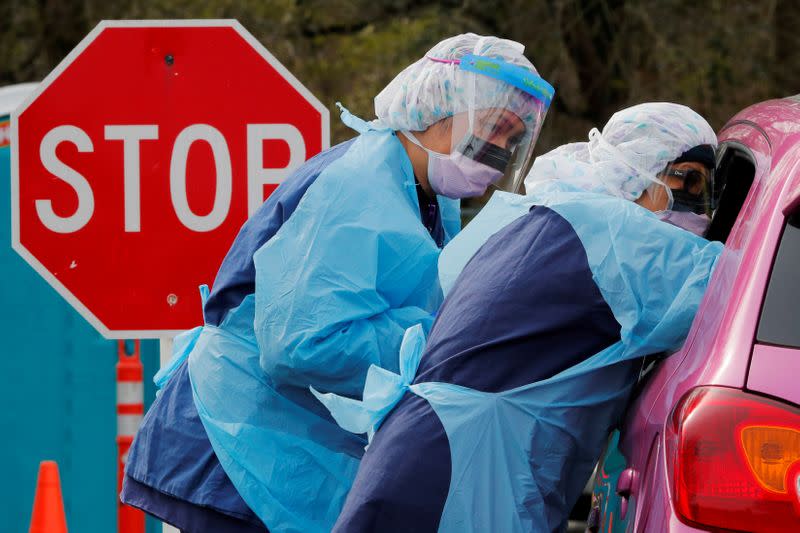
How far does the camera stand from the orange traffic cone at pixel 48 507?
16.0 ft

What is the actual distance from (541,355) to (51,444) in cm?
367

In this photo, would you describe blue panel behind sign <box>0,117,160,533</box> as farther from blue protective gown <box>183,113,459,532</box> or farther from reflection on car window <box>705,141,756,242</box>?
reflection on car window <box>705,141,756,242</box>

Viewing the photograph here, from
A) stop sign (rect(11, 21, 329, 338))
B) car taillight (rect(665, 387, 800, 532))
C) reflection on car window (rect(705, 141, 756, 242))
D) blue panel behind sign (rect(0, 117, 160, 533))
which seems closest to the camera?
car taillight (rect(665, 387, 800, 532))

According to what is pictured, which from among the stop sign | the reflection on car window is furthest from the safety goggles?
the stop sign

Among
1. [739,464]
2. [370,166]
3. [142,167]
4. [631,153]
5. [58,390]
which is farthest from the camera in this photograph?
[58,390]

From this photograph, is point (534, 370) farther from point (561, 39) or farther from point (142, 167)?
point (561, 39)

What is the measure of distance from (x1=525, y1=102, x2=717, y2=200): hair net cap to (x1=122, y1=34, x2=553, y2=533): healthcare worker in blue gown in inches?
13.2

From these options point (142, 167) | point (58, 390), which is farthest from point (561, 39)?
point (142, 167)

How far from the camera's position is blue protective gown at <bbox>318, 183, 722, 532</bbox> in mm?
2670

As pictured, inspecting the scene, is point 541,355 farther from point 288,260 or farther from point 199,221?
point 199,221

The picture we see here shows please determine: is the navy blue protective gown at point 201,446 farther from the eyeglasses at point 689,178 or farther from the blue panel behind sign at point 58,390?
the blue panel behind sign at point 58,390

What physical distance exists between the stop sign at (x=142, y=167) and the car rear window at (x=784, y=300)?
2.36 m

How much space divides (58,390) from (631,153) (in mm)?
3447

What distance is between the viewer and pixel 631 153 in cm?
314
